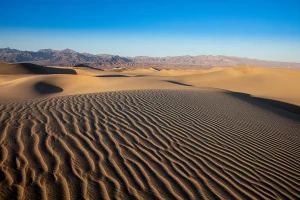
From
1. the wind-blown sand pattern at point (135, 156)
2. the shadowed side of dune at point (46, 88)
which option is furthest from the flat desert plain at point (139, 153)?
the shadowed side of dune at point (46, 88)

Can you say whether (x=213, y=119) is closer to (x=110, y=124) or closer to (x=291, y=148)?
(x=291, y=148)

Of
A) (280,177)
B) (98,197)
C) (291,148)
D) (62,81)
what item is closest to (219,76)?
(62,81)

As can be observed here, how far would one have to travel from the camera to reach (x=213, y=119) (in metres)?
7.84

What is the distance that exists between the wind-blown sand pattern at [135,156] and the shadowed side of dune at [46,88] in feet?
41.6

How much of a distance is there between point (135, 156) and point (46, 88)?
1824cm

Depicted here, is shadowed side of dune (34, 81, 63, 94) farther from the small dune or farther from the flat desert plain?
the flat desert plain

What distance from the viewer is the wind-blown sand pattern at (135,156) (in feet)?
11.0

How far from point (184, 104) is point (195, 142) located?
4.07 metres

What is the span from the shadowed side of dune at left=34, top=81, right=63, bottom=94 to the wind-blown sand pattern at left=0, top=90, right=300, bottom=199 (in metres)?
12.7

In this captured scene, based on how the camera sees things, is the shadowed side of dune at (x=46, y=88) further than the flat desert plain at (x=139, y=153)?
Yes

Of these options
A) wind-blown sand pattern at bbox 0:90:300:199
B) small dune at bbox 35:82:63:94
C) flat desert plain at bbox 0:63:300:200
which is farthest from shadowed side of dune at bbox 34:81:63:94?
wind-blown sand pattern at bbox 0:90:300:199

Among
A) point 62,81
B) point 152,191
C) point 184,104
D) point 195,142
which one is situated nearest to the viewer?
point 152,191

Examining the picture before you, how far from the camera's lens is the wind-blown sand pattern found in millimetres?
3361

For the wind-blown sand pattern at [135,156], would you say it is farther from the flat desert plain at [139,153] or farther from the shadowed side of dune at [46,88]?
the shadowed side of dune at [46,88]
